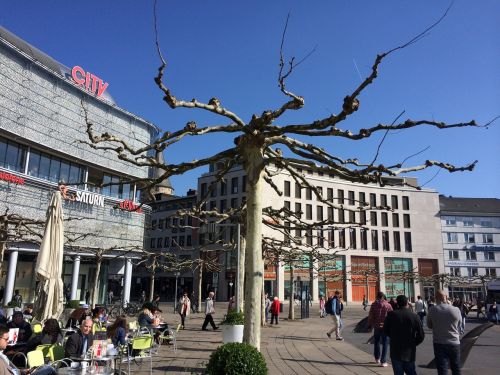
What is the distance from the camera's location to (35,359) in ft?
22.5

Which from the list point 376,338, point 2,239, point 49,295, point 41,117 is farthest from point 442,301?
point 41,117

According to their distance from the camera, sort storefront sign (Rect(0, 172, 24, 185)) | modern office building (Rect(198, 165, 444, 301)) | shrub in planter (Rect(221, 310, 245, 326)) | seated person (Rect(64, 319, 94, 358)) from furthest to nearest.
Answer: modern office building (Rect(198, 165, 444, 301))
storefront sign (Rect(0, 172, 24, 185))
shrub in planter (Rect(221, 310, 245, 326))
seated person (Rect(64, 319, 94, 358))

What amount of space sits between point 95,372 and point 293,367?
4965mm

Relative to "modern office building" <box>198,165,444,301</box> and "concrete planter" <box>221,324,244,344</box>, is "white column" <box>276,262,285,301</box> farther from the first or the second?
"concrete planter" <box>221,324,244,344</box>

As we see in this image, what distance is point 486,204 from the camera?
81.6m

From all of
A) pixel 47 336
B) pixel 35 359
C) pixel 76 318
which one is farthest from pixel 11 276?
pixel 35 359

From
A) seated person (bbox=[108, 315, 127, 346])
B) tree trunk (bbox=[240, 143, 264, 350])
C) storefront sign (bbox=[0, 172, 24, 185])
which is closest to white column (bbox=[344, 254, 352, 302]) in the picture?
storefront sign (bbox=[0, 172, 24, 185])

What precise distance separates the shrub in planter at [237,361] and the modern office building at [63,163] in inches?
733

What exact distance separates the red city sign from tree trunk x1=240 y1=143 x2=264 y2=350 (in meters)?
31.7

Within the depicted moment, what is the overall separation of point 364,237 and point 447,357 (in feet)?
195

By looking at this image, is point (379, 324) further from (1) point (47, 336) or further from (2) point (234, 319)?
(1) point (47, 336)

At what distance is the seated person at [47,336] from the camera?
833 cm

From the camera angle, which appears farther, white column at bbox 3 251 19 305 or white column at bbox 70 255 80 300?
white column at bbox 70 255 80 300

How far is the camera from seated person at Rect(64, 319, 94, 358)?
755 centimetres
